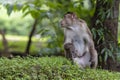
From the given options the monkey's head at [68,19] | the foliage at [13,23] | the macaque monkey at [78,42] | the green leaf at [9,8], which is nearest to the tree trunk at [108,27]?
the macaque monkey at [78,42]

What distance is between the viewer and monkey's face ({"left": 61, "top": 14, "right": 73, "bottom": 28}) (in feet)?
12.6

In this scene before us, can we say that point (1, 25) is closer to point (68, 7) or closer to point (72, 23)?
point (68, 7)

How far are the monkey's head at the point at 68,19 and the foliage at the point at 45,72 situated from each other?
0.47 metres

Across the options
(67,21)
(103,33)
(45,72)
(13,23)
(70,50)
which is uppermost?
(67,21)

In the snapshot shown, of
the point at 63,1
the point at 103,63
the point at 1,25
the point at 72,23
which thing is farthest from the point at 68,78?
the point at 1,25

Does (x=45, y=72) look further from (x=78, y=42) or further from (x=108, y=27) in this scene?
(x=108, y=27)

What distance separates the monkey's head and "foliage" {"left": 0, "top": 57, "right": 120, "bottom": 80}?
0.47 m

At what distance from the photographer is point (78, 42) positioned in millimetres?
3973

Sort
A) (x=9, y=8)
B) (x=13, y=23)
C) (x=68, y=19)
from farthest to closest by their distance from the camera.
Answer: (x=13, y=23) → (x=9, y=8) → (x=68, y=19)

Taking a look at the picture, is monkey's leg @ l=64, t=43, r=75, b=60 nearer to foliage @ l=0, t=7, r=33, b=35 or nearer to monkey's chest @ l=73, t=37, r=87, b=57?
monkey's chest @ l=73, t=37, r=87, b=57

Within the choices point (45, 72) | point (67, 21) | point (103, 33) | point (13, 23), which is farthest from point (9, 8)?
point (13, 23)

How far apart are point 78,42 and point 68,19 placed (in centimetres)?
32

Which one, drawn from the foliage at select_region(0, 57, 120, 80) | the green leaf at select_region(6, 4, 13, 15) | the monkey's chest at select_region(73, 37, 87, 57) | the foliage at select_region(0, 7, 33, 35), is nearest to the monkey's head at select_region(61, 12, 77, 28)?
the monkey's chest at select_region(73, 37, 87, 57)

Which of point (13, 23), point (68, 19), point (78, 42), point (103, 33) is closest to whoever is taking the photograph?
point (68, 19)
